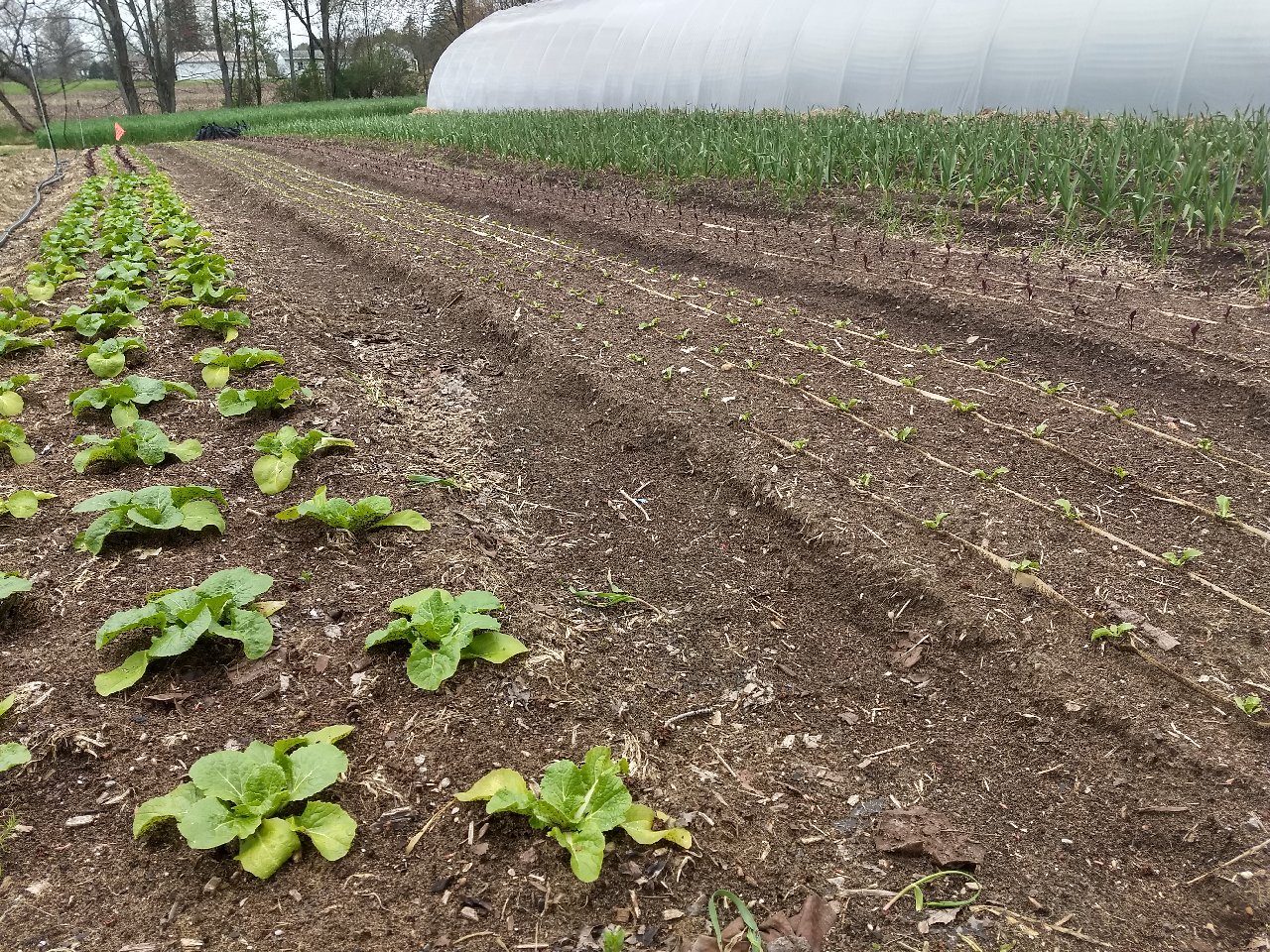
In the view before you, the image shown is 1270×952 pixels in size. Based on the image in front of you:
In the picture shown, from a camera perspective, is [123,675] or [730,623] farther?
[730,623]

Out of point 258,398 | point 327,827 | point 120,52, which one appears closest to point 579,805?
point 327,827

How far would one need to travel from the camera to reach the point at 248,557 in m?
2.81

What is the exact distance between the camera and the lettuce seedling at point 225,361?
4.14 metres

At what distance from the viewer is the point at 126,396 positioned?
12.6ft

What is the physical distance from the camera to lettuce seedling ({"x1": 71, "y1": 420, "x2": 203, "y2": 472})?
336cm

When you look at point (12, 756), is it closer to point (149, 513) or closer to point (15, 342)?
point (149, 513)

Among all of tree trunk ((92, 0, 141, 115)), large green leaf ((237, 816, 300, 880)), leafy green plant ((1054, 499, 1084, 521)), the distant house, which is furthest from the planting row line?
the distant house

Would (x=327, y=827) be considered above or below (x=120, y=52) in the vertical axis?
below

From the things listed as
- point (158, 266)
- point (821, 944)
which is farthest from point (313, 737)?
point (158, 266)

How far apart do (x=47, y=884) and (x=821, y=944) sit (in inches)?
65.2

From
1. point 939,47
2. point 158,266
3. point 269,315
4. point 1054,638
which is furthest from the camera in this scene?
point 939,47

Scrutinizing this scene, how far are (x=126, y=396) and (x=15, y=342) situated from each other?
Result: 1500mm

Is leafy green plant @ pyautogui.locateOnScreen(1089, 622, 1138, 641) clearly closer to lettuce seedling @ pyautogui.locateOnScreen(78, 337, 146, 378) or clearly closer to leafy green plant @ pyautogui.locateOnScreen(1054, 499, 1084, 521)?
leafy green plant @ pyautogui.locateOnScreen(1054, 499, 1084, 521)

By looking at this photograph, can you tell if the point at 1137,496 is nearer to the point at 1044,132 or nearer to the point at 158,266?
the point at 1044,132
